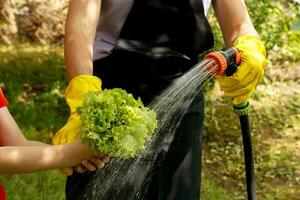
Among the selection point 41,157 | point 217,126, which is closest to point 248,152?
point 41,157

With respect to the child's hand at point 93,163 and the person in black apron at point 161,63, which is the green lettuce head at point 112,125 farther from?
the person in black apron at point 161,63

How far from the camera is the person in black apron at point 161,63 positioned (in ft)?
7.73

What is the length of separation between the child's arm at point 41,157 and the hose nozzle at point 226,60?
0.70 metres

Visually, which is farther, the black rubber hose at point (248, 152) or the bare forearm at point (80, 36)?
the black rubber hose at point (248, 152)

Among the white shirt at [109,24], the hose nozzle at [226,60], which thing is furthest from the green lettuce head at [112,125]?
the white shirt at [109,24]

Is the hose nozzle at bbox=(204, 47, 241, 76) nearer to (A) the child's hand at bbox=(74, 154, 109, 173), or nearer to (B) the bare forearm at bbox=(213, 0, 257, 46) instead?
(B) the bare forearm at bbox=(213, 0, 257, 46)

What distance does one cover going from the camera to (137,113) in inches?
63.1

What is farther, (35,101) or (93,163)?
(35,101)

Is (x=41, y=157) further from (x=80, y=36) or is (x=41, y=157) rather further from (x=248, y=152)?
(x=248, y=152)

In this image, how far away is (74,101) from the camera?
1.97 meters

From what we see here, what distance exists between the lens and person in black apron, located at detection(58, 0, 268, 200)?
2.36 metres

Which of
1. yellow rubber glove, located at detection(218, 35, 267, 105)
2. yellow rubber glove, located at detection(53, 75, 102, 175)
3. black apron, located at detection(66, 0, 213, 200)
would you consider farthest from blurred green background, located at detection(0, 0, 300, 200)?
A: yellow rubber glove, located at detection(53, 75, 102, 175)

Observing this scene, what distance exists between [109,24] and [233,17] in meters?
0.52

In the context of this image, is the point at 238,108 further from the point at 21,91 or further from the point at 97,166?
the point at 21,91
